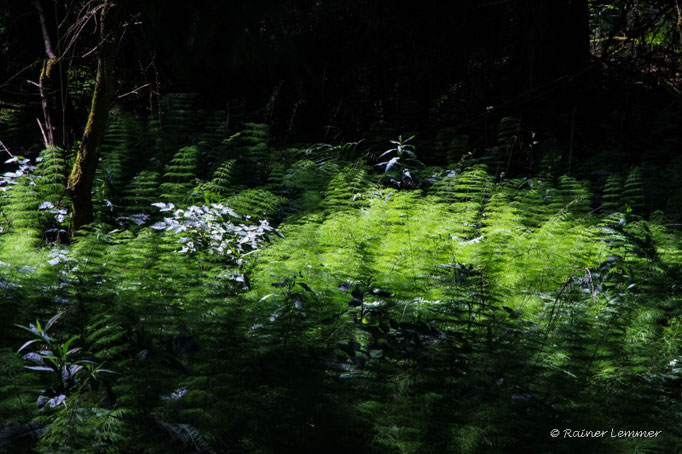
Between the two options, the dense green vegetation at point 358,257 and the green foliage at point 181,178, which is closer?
the dense green vegetation at point 358,257

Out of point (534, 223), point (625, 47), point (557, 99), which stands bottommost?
point (534, 223)

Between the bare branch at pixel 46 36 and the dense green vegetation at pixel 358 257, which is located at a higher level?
the bare branch at pixel 46 36

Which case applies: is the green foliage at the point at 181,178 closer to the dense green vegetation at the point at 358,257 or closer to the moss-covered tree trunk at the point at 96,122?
the dense green vegetation at the point at 358,257

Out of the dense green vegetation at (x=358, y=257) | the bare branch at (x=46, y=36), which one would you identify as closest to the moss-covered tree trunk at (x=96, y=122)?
the dense green vegetation at (x=358, y=257)

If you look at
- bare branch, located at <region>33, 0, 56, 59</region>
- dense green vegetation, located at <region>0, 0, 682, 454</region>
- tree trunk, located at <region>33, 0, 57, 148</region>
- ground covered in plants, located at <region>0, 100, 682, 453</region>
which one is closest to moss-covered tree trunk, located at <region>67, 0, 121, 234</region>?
dense green vegetation, located at <region>0, 0, 682, 454</region>

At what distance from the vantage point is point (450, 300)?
234cm

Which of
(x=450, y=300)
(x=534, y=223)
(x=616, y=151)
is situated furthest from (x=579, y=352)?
(x=616, y=151)

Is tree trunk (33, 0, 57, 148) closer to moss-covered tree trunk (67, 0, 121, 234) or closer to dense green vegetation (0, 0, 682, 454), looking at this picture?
dense green vegetation (0, 0, 682, 454)

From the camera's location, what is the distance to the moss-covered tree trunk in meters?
3.47

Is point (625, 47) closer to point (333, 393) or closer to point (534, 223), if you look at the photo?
point (534, 223)

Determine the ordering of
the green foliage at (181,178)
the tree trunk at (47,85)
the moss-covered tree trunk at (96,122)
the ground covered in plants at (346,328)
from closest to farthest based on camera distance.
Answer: the ground covered in plants at (346,328) < the moss-covered tree trunk at (96,122) < the green foliage at (181,178) < the tree trunk at (47,85)

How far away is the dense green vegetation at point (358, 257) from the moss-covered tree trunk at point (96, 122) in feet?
0.05

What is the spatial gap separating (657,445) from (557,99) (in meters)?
4.92

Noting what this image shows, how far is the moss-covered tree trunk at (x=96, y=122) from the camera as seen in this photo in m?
3.47
